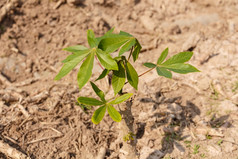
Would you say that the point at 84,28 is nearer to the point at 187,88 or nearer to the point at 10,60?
the point at 10,60

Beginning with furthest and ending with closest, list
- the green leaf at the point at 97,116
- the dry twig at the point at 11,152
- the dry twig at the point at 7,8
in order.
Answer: the dry twig at the point at 7,8 → the dry twig at the point at 11,152 → the green leaf at the point at 97,116

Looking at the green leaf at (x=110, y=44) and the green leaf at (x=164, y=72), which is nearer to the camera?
the green leaf at (x=110, y=44)

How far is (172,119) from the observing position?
90.4 inches

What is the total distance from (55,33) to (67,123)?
1887 millimetres

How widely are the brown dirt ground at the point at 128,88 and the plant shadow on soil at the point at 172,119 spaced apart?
0.01 metres

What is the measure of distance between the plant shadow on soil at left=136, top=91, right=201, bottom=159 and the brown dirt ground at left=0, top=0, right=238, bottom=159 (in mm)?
10

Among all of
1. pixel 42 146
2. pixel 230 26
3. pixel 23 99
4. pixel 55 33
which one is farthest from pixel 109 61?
pixel 230 26

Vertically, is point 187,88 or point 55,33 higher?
point 55,33

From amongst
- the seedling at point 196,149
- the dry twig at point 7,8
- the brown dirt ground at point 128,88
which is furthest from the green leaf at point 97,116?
the dry twig at point 7,8

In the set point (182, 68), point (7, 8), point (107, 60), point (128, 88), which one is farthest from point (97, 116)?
point (7, 8)

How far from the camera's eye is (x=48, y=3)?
3.71 metres

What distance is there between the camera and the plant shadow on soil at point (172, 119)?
2.08 metres

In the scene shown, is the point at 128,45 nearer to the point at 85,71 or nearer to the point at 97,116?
the point at 85,71

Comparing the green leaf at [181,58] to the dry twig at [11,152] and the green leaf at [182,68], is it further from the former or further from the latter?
the dry twig at [11,152]
